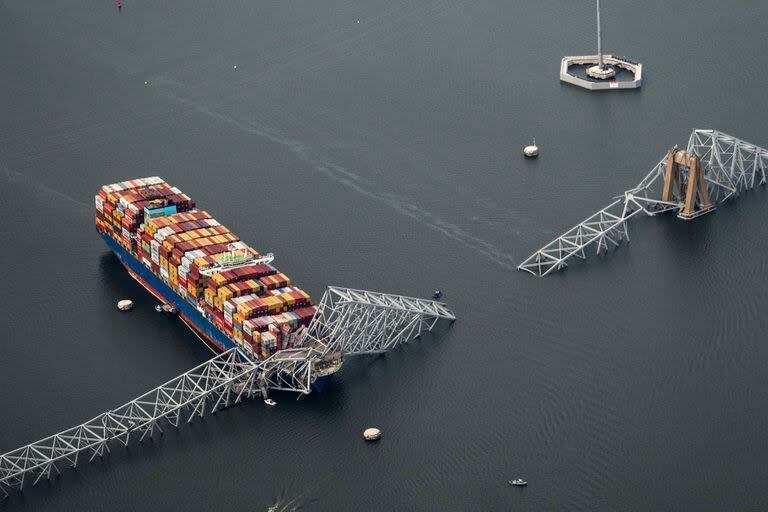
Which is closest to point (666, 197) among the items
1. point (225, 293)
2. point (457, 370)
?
point (457, 370)

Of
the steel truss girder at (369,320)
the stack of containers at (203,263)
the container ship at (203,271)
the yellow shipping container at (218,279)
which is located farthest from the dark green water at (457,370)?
the yellow shipping container at (218,279)

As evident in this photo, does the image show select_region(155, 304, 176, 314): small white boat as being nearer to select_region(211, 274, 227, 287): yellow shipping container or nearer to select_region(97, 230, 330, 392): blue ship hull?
select_region(97, 230, 330, 392): blue ship hull

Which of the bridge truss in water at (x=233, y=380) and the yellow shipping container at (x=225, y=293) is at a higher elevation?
the yellow shipping container at (x=225, y=293)

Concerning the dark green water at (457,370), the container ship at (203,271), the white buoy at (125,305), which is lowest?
the dark green water at (457,370)

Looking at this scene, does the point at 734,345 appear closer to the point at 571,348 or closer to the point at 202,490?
the point at 571,348

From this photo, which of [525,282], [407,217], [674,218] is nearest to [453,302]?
[525,282]

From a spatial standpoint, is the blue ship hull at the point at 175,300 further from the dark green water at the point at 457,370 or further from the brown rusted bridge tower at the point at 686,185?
the brown rusted bridge tower at the point at 686,185

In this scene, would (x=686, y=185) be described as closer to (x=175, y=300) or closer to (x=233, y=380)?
(x=175, y=300)

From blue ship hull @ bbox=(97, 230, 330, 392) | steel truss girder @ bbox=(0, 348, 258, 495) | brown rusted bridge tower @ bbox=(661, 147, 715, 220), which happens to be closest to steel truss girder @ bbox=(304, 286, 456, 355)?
blue ship hull @ bbox=(97, 230, 330, 392)
